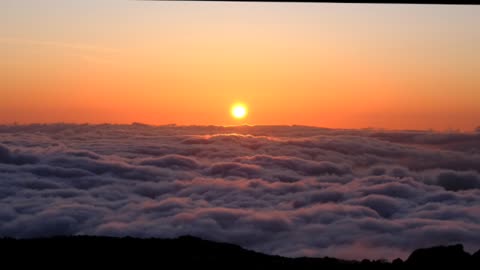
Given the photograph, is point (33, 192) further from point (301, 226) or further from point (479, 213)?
point (479, 213)

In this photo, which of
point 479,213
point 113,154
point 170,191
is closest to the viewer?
point 479,213

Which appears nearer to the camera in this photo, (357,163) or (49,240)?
(49,240)

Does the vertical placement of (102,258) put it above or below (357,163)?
below

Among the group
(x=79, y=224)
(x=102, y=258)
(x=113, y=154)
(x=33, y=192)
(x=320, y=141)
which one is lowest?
(x=102, y=258)

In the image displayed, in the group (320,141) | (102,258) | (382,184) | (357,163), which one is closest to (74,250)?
(102,258)

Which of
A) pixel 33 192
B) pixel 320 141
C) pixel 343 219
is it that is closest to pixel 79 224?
pixel 33 192

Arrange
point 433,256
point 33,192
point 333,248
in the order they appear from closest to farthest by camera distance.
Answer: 1. point 433,256
2. point 333,248
3. point 33,192
